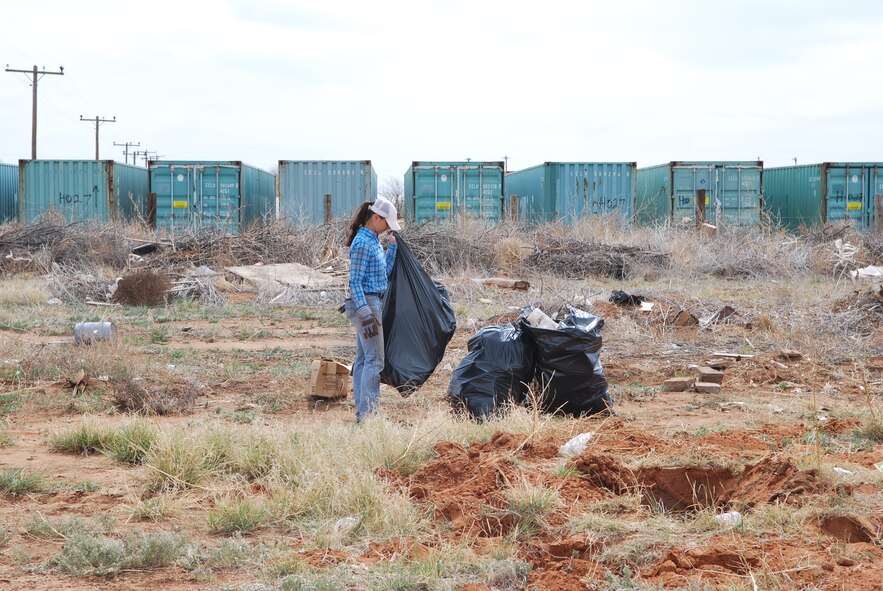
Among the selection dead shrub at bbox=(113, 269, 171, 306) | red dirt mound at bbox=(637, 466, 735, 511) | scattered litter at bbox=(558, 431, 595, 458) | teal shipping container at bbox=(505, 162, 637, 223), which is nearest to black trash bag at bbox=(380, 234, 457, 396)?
scattered litter at bbox=(558, 431, 595, 458)

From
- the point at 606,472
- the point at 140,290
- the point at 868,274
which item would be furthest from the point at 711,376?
the point at 868,274

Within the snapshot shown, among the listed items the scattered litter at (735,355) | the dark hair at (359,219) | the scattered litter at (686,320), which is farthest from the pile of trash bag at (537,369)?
the scattered litter at (686,320)

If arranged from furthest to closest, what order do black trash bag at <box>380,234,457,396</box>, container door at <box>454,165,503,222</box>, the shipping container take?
the shipping container, container door at <box>454,165,503,222</box>, black trash bag at <box>380,234,457,396</box>

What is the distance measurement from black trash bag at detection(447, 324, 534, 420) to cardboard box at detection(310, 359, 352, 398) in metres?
1.40

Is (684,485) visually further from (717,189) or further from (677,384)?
(717,189)

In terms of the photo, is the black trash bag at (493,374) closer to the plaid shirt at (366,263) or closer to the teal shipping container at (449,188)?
the plaid shirt at (366,263)

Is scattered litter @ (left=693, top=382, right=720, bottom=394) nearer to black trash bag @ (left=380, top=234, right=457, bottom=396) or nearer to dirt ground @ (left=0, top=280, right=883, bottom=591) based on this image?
dirt ground @ (left=0, top=280, right=883, bottom=591)

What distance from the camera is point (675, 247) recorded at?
20.1 m

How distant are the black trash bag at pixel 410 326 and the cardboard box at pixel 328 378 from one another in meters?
1.08

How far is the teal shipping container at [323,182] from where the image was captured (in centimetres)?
2425

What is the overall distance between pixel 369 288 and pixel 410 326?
1.40 ft

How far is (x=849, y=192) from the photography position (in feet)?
82.0

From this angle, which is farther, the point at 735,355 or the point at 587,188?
the point at 587,188

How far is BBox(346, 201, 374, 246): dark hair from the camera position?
6461 mm
